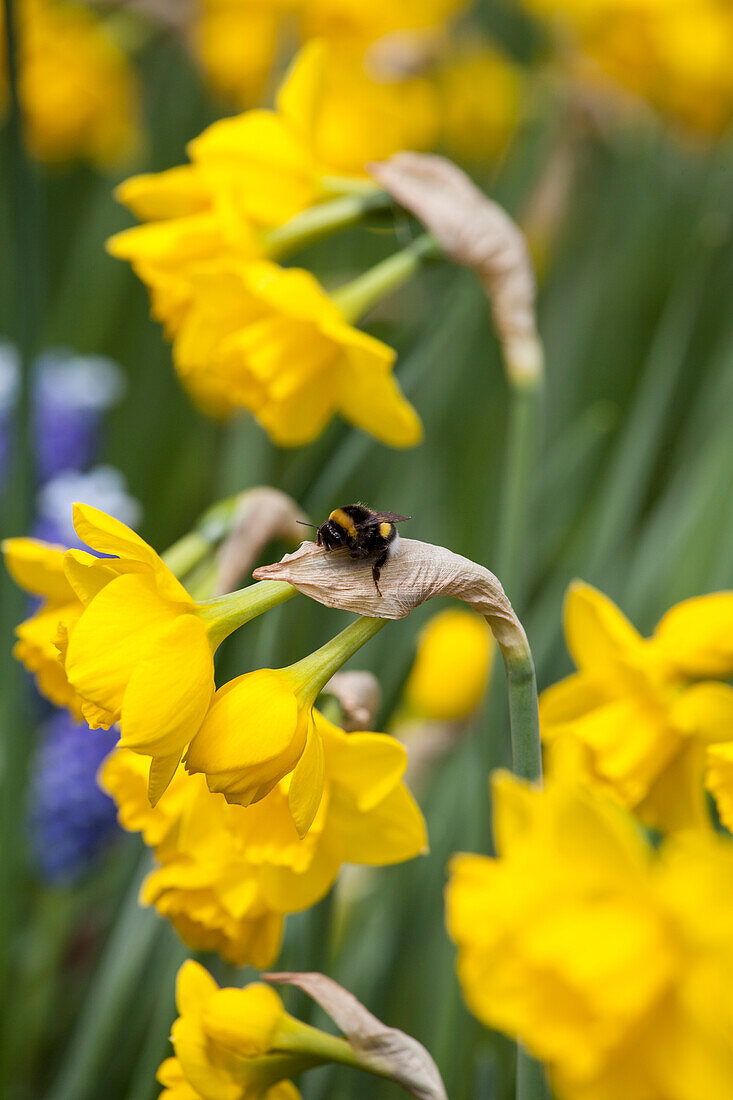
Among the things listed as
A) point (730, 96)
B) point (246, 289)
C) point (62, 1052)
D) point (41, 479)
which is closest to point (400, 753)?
point (246, 289)

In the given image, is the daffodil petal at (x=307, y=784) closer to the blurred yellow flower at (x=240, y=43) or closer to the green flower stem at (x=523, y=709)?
the green flower stem at (x=523, y=709)

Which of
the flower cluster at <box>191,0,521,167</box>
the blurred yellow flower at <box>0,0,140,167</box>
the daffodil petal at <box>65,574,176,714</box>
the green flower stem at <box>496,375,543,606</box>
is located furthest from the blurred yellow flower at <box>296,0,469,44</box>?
the daffodil petal at <box>65,574,176,714</box>

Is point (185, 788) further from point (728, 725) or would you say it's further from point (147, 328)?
point (147, 328)

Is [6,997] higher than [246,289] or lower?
lower

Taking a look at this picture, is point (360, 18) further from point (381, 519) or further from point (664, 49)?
point (381, 519)

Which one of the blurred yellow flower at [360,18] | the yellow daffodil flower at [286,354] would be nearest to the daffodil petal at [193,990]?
the yellow daffodil flower at [286,354]

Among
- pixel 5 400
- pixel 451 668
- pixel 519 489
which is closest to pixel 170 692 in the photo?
pixel 519 489
